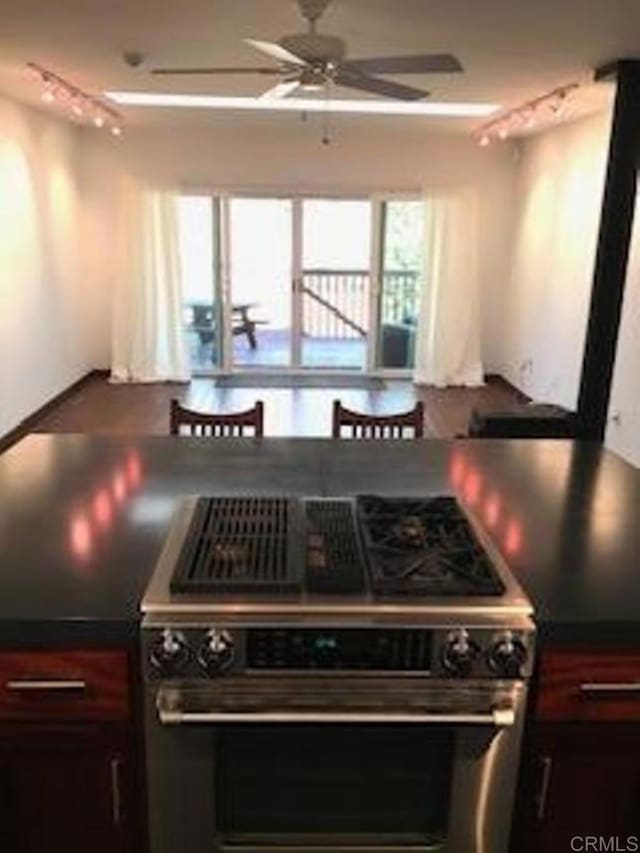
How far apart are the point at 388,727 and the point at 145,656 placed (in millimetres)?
450

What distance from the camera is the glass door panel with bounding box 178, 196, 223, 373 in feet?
24.2

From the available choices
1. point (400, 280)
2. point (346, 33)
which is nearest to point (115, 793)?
point (346, 33)

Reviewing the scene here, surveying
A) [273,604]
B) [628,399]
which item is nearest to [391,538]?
[273,604]

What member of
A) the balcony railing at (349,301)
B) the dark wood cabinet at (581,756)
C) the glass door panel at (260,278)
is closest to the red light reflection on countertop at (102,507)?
the dark wood cabinet at (581,756)

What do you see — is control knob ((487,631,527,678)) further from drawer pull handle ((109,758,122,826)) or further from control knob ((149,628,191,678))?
drawer pull handle ((109,758,122,826))

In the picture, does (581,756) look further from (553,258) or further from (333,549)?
(553,258)

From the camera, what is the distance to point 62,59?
4.00 metres

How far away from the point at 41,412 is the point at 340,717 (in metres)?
5.36

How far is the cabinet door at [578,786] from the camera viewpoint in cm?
138

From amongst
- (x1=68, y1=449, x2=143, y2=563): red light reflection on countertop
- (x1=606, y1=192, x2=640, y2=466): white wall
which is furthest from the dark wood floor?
(x1=68, y1=449, x2=143, y2=563): red light reflection on countertop

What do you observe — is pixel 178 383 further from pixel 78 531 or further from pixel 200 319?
pixel 78 531

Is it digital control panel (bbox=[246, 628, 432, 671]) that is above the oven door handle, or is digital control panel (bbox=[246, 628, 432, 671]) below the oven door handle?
above

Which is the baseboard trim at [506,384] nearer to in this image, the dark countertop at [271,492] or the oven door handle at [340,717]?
the dark countertop at [271,492]

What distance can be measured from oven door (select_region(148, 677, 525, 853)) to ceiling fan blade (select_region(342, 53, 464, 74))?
2.29 m
